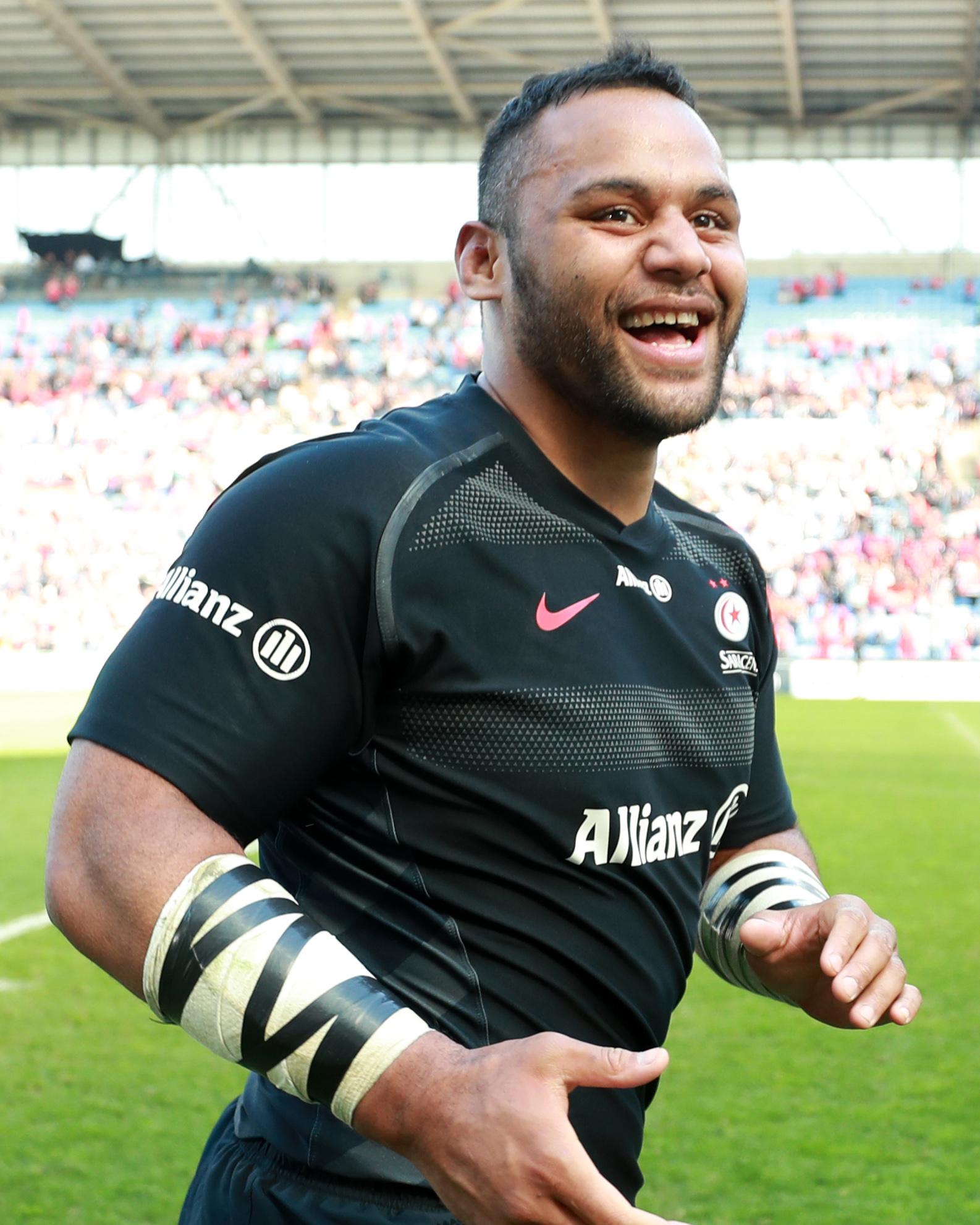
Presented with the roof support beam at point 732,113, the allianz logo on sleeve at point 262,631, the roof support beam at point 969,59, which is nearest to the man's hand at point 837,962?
the allianz logo on sleeve at point 262,631

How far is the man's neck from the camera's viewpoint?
5.87 ft

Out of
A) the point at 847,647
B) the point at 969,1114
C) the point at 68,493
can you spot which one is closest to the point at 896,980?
the point at 969,1114

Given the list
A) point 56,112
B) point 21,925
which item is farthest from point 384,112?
point 21,925

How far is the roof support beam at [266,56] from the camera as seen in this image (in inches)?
1072

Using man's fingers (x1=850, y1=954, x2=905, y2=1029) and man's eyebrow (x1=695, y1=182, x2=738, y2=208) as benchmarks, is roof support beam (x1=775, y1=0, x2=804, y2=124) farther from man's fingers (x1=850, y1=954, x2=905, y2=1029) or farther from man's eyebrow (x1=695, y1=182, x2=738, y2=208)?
man's fingers (x1=850, y1=954, x2=905, y2=1029)

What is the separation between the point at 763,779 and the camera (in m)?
2.06

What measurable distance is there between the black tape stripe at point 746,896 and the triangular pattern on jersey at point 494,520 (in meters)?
0.55

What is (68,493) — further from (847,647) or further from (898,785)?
(898,785)

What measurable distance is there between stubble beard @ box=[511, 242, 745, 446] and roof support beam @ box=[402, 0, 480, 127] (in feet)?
88.4

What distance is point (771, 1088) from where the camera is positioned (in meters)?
5.39

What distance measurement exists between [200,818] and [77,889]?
0.41ft

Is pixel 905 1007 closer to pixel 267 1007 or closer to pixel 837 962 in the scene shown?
pixel 837 962

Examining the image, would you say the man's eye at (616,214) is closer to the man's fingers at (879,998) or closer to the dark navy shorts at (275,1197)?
the man's fingers at (879,998)

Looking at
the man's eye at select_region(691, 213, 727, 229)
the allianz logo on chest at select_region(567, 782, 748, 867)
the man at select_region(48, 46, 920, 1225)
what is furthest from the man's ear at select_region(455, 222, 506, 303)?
the allianz logo on chest at select_region(567, 782, 748, 867)
